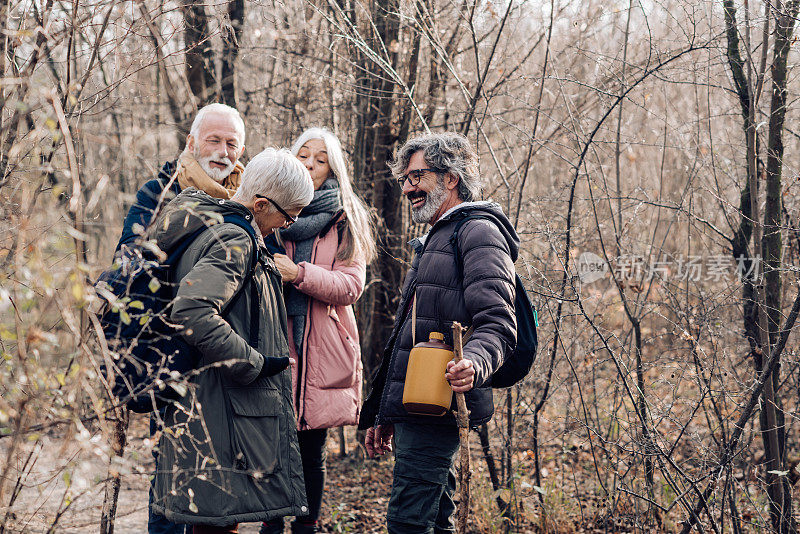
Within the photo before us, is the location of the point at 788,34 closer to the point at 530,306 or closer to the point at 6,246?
the point at 530,306

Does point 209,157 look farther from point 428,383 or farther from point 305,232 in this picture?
point 428,383

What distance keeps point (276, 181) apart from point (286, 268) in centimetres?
66

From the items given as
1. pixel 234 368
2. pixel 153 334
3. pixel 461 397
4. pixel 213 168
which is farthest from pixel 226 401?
pixel 213 168

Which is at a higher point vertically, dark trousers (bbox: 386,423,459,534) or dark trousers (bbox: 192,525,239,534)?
dark trousers (bbox: 386,423,459,534)

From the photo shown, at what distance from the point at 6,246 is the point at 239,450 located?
964 mm

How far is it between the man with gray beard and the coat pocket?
16.7 inches

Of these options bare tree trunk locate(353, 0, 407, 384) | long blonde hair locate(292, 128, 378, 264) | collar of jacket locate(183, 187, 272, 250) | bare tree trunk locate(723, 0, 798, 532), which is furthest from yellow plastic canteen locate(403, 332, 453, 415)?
bare tree trunk locate(353, 0, 407, 384)

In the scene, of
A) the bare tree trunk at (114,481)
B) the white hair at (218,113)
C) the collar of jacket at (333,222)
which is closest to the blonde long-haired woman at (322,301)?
the collar of jacket at (333,222)

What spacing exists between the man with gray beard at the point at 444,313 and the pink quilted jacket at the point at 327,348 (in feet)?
1.30

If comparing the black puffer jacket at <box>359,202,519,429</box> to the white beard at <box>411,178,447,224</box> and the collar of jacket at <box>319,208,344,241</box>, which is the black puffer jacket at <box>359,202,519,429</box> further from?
the collar of jacket at <box>319,208,344,241</box>

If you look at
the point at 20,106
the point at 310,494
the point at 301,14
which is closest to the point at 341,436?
the point at 310,494

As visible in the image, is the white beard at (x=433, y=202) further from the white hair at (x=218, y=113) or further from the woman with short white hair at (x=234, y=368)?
the white hair at (x=218, y=113)

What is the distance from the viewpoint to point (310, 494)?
324 cm

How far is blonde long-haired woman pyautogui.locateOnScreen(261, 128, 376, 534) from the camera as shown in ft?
10.4
